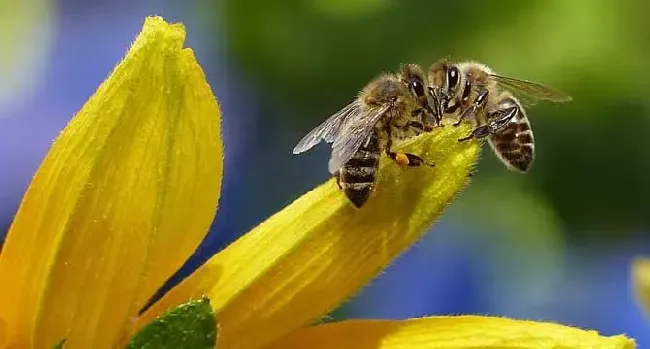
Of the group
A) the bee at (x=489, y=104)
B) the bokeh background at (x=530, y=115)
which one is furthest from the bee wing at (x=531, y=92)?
the bokeh background at (x=530, y=115)

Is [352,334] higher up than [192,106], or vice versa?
[192,106]

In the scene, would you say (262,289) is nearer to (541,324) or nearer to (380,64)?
(541,324)

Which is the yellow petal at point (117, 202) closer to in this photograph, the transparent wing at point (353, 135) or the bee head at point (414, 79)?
the transparent wing at point (353, 135)

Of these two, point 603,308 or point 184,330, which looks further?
point 603,308

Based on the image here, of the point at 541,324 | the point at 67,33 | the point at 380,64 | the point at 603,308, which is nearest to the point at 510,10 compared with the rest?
the point at 380,64

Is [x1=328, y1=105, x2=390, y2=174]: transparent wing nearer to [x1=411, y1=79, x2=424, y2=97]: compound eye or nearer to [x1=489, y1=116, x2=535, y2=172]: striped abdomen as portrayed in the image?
[x1=411, y1=79, x2=424, y2=97]: compound eye

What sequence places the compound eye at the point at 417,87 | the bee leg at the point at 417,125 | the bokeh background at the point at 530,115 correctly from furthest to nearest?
the bokeh background at the point at 530,115
the compound eye at the point at 417,87
the bee leg at the point at 417,125

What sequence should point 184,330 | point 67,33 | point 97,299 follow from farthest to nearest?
1. point 67,33
2. point 97,299
3. point 184,330
